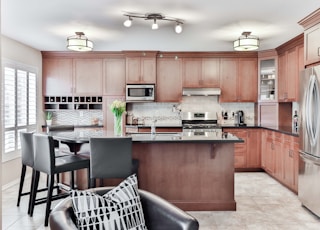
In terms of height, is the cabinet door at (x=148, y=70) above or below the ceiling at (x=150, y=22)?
below

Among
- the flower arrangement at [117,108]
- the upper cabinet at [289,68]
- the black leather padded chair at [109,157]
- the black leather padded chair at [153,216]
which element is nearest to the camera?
the black leather padded chair at [153,216]

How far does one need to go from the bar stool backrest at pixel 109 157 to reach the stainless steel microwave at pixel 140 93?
3.12 metres

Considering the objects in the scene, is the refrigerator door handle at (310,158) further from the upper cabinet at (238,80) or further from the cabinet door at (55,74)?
the cabinet door at (55,74)

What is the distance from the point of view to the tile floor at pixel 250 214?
3.28 meters

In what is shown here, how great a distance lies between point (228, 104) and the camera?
6.78 metres

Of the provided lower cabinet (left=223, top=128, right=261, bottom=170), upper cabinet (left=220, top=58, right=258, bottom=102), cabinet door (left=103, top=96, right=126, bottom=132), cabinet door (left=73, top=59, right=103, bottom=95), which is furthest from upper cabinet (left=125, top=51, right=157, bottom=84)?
lower cabinet (left=223, top=128, right=261, bottom=170)

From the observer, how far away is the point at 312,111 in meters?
3.57

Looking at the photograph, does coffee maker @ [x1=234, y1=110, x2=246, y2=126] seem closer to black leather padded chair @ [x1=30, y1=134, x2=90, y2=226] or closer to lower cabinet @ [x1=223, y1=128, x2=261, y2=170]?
lower cabinet @ [x1=223, y1=128, x2=261, y2=170]

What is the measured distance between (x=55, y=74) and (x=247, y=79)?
4236 millimetres

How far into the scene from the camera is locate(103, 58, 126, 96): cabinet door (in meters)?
6.45

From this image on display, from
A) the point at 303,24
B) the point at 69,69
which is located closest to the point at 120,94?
the point at 69,69

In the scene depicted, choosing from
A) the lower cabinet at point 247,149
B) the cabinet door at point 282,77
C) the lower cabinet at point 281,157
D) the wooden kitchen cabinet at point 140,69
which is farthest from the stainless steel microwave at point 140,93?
the cabinet door at point 282,77

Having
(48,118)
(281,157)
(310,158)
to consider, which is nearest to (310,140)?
(310,158)

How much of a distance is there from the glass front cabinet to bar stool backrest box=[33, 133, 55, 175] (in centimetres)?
458
